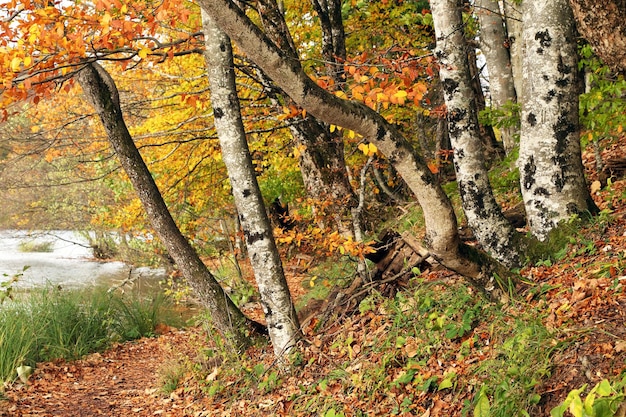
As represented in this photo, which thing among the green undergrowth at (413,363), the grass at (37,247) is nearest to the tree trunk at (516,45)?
the green undergrowth at (413,363)

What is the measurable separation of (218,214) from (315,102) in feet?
40.2

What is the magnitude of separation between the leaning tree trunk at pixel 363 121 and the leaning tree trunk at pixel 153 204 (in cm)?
390

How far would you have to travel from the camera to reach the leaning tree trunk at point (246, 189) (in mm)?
6406

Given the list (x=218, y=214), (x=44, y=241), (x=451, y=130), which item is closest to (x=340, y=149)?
(x=451, y=130)

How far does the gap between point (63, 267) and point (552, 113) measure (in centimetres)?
2208

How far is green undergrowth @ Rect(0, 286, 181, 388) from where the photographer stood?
8.13m

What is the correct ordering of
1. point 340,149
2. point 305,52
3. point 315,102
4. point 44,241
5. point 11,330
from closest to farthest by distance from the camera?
point 315,102 < point 11,330 < point 340,149 < point 305,52 < point 44,241

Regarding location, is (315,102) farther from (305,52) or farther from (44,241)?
(44,241)

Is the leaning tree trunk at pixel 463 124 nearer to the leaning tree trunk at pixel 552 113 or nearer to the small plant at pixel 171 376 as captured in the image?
the leaning tree trunk at pixel 552 113

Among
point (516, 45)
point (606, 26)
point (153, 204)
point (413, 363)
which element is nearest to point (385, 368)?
point (413, 363)

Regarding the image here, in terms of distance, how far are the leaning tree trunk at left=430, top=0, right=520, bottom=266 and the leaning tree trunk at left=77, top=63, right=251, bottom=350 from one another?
136 inches

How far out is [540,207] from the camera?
5203 mm

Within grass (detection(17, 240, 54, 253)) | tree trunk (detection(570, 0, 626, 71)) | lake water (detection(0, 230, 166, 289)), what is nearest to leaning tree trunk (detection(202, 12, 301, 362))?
tree trunk (detection(570, 0, 626, 71))

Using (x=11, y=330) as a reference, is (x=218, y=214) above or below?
above
